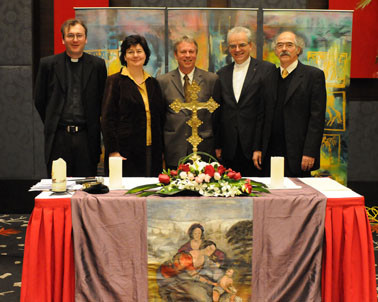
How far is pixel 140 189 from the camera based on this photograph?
292 cm

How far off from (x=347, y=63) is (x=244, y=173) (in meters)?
1.59

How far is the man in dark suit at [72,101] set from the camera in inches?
168

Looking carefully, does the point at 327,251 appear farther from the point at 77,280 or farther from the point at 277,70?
the point at 277,70

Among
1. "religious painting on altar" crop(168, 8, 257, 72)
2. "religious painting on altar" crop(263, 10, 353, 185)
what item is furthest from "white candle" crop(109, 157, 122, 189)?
"religious painting on altar" crop(263, 10, 353, 185)

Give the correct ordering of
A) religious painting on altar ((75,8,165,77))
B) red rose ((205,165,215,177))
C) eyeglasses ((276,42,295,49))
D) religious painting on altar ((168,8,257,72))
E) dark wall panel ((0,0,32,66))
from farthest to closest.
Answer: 1. dark wall panel ((0,0,32,66))
2. religious painting on altar ((168,8,257,72))
3. religious painting on altar ((75,8,165,77))
4. eyeglasses ((276,42,295,49))
5. red rose ((205,165,215,177))

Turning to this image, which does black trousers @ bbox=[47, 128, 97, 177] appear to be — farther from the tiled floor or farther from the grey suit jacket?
the tiled floor

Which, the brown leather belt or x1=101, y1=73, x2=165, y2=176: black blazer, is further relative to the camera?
the brown leather belt

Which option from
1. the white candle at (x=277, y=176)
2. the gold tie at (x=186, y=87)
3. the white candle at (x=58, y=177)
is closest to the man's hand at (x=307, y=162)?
the gold tie at (x=186, y=87)

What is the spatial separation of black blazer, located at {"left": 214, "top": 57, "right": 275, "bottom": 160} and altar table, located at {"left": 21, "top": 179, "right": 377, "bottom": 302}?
1.64 m

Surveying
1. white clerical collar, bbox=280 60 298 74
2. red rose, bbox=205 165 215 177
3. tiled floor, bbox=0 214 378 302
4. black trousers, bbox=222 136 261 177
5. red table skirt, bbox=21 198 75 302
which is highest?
white clerical collar, bbox=280 60 298 74

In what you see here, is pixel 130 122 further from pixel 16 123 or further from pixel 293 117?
pixel 16 123

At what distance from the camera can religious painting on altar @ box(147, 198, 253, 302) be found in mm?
2801

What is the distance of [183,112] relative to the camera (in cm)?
428

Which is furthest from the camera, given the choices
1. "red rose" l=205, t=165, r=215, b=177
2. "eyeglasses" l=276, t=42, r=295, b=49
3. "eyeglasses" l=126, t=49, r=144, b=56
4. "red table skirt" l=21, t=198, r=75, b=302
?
"eyeglasses" l=276, t=42, r=295, b=49
